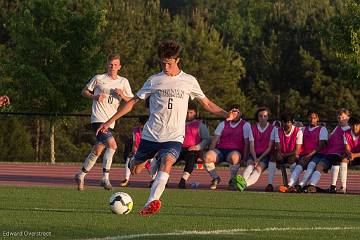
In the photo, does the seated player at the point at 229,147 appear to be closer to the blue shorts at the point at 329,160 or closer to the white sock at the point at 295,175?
the white sock at the point at 295,175

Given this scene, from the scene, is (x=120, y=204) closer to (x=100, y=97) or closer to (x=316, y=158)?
(x=100, y=97)

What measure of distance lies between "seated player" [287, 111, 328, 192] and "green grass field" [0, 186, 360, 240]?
1.36 metres

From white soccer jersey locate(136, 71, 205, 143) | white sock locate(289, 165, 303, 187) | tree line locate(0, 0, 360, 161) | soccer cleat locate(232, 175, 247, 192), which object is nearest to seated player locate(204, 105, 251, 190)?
soccer cleat locate(232, 175, 247, 192)

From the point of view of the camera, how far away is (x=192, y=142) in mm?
20141

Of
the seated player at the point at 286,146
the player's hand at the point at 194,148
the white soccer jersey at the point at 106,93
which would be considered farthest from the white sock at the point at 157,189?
the player's hand at the point at 194,148

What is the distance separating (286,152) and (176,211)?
659 cm

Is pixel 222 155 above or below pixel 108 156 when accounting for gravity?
below

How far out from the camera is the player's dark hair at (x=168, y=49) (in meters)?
12.4

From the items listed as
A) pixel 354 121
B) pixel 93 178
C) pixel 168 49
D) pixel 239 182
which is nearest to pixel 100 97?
pixel 239 182

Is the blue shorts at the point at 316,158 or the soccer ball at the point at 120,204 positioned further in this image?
the blue shorts at the point at 316,158

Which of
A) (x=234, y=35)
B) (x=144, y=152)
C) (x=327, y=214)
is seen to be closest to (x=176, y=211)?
(x=144, y=152)

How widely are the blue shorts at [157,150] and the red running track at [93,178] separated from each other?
275 inches

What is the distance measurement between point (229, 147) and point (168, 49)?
7.50 m

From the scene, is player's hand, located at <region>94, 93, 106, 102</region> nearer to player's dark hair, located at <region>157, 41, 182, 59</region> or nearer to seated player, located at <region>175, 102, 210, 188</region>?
seated player, located at <region>175, 102, 210, 188</region>
